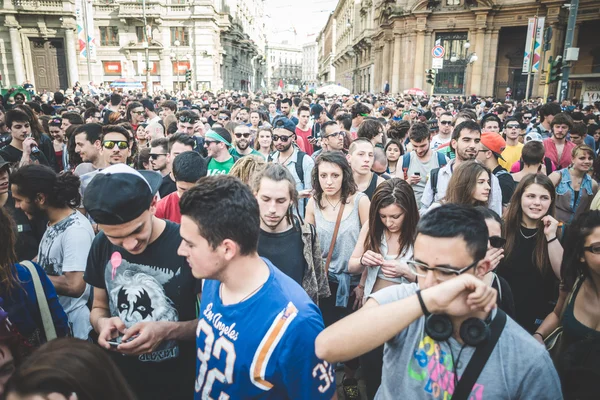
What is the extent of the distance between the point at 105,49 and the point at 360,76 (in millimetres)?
34783

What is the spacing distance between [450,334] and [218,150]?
4722 mm

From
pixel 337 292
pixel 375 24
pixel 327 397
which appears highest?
pixel 375 24

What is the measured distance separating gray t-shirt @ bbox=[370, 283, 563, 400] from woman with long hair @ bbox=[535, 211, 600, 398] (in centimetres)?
99

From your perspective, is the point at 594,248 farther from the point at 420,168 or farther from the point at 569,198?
the point at 420,168

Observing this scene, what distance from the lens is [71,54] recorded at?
33.3 m

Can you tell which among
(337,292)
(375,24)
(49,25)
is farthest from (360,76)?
(337,292)

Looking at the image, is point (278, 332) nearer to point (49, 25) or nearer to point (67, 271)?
point (67, 271)

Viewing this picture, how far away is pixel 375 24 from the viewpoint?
4700cm

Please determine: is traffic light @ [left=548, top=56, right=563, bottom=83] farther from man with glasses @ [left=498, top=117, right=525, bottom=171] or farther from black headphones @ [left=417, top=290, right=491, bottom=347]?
black headphones @ [left=417, top=290, right=491, bottom=347]

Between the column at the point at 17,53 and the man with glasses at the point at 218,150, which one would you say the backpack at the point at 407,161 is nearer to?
the man with glasses at the point at 218,150

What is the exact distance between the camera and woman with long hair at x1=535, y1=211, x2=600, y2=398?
7.73ft

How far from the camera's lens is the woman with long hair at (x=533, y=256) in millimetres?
3322

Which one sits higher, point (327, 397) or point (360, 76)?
point (360, 76)

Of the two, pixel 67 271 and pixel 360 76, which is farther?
pixel 360 76
